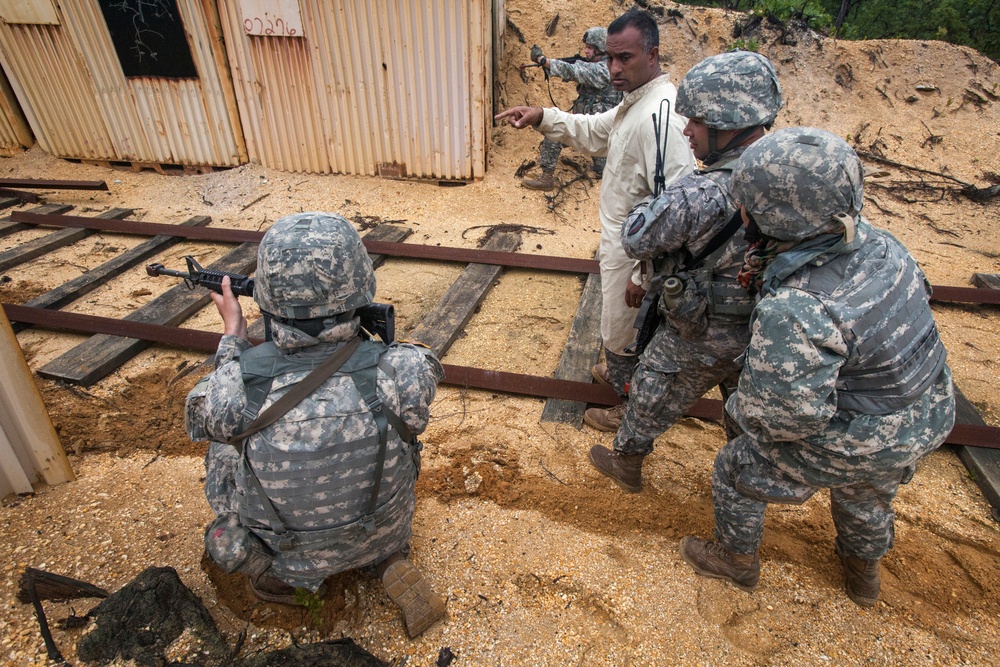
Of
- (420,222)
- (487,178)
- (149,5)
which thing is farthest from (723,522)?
(149,5)

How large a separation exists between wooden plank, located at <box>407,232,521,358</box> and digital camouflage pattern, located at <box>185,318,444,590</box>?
190 centimetres

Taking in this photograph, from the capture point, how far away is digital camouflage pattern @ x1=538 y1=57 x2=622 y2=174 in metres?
5.97

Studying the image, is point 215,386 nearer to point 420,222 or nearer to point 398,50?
point 420,222

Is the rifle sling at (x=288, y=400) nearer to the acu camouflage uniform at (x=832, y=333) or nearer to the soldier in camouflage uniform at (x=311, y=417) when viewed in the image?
the soldier in camouflage uniform at (x=311, y=417)

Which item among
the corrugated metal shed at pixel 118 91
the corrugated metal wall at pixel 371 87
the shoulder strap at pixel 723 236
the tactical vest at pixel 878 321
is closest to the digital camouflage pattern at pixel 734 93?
the shoulder strap at pixel 723 236

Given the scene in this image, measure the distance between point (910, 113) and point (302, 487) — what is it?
9037 mm

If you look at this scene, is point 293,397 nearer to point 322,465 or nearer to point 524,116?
point 322,465

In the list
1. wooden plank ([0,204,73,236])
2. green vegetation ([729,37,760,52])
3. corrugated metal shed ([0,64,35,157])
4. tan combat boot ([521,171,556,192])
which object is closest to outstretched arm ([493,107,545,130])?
tan combat boot ([521,171,556,192])

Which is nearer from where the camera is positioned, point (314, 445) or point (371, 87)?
point (314, 445)

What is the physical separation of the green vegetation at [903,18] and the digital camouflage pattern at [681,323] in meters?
7.61

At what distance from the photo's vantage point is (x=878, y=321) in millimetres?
1629

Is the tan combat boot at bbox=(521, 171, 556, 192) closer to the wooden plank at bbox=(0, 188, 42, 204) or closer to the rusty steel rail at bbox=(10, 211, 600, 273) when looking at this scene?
the rusty steel rail at bbox=(10, 211, 600, 273)

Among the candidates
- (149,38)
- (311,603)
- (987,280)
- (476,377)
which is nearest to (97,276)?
(149,38)

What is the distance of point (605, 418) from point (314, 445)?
1.92m
